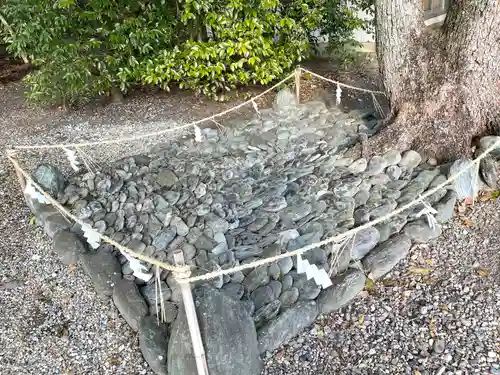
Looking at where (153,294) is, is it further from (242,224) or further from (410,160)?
(410,160)

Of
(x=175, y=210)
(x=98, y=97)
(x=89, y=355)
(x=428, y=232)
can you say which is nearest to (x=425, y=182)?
(x=428, y=232)

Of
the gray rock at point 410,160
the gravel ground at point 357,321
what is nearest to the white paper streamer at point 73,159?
the gravel ground at point 357,321

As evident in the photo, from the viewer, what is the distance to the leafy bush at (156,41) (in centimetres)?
496

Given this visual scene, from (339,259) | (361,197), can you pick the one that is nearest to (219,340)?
(339,259)

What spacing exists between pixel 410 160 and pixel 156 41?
9.62 ft

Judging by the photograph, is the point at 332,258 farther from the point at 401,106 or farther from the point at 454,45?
the point at 454,45

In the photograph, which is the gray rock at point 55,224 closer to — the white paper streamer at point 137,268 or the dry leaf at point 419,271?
the white paper streamer at point 137,268

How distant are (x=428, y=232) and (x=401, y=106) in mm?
1282

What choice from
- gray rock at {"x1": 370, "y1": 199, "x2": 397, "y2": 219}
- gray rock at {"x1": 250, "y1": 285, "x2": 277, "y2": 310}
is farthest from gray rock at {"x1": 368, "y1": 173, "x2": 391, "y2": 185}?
gray rock at {"x1": 250, "y1": 285, "x2": 277, "y2": 310}

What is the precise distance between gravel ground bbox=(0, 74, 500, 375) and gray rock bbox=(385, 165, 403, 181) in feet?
1.74

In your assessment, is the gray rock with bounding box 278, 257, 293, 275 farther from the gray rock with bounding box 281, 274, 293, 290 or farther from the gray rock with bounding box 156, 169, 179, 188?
the gray rock with bounding box 156, 169, 179, 188

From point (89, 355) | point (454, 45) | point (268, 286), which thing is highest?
point (454, 45)

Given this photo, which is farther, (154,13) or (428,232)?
(154,13)

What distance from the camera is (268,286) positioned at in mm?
2617
